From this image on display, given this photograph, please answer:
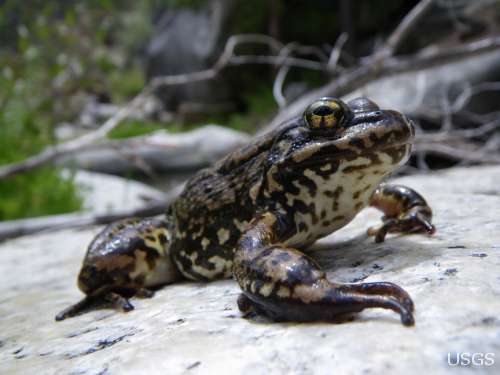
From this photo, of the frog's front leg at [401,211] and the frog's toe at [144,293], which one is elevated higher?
the frog's front leg at [401,211]

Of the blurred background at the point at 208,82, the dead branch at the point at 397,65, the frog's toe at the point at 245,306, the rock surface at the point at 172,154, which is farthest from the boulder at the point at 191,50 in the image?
the frog's toe at the point at 245,306

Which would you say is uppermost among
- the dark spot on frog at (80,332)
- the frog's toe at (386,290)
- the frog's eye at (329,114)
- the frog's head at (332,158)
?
the frog's eye at (329,114)

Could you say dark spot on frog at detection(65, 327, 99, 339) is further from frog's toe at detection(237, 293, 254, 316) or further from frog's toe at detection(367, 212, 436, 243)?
frog's toe at detection(367, 212, 436, 243)

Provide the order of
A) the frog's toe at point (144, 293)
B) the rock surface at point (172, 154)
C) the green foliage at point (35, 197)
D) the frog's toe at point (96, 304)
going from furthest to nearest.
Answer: the rock surface at point (172, 154)
the green foliage at point (35, 197)
the frog's toe at point (144, 293)
the frog's toe at point (96, 304)

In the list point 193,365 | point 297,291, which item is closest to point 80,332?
point 193,365

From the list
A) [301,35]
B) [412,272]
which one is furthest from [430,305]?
[301,35]

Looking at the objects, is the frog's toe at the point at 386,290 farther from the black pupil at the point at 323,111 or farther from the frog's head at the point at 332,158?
the black pupil at the point at 323,111

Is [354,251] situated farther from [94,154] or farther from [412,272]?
[94,154]

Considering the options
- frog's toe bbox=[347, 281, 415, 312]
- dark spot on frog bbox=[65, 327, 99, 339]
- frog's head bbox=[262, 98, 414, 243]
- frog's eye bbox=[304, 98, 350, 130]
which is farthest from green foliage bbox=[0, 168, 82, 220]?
frog's toe bbox=[347, 281, 415, 312]

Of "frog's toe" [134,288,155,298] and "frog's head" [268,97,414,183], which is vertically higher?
"frog's head" [268,97,414,183]
